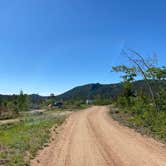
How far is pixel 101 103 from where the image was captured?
91625 millimetres

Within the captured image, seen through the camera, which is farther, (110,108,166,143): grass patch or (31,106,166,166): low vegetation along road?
(110,108,166,143): grass patch

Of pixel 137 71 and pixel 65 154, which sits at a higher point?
pixel 137 71

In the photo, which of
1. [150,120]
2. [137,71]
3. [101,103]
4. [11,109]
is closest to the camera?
[150,120]

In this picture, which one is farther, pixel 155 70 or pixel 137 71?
pixel 137 71

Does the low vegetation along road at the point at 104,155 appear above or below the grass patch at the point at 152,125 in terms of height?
below

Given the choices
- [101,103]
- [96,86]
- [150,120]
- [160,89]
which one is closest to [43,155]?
[150,120]

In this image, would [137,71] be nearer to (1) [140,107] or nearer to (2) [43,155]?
(1) [140,107]

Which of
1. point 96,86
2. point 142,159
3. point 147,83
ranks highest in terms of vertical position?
point 96,86

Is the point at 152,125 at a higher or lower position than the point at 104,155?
higher

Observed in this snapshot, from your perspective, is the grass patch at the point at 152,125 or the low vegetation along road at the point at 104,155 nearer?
the low vegetation along road at the point at 104,155

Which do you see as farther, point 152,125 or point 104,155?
point 152,125

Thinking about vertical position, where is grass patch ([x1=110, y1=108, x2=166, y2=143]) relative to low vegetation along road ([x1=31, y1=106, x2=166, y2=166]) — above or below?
above

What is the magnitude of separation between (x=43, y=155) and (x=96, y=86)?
18661 cm

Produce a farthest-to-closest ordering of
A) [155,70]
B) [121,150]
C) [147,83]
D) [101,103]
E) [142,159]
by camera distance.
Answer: [101,103]
[147,83]
[155,70]
[121,150]
[142,159]
